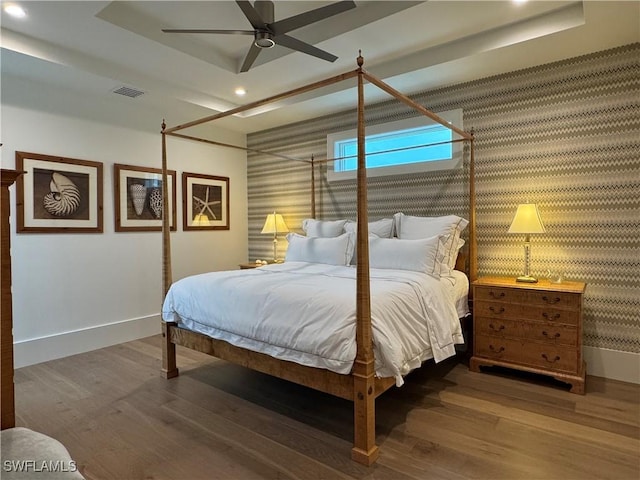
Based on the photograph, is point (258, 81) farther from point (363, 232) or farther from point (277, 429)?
point (277, 429)

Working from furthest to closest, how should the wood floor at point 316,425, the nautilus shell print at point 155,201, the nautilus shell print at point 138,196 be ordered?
1. the nautilus shell print at point 155,201
2. the nautilus shell print at point 138,196
3. the wood floor at point 316,425

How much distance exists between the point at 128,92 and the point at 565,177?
4.26 m

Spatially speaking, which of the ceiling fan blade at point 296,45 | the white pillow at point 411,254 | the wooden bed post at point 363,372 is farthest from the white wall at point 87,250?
the wooden bed post at point 363,372

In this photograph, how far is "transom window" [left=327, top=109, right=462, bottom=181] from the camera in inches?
147

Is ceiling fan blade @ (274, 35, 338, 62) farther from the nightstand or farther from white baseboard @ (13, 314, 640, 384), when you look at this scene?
white baseboard @ (13, 314, 640, 384)

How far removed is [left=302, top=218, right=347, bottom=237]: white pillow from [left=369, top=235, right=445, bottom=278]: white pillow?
→ 76 centimetres

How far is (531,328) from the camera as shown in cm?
284

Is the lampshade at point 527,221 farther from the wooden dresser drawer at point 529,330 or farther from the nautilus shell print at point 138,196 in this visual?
the nautilus shell print at point 138,196

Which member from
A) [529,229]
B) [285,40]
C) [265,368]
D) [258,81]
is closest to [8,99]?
[258,81]

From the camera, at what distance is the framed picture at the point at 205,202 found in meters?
4.72

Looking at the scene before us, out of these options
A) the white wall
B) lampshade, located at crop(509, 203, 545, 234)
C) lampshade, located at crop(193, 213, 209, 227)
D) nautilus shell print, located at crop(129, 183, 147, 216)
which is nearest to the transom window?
lampshade, located at crop(509, 203, 545, 234)

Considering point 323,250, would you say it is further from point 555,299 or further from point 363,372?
point 555,299

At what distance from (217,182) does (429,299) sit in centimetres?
363

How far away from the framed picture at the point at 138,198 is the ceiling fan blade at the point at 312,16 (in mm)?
2656
